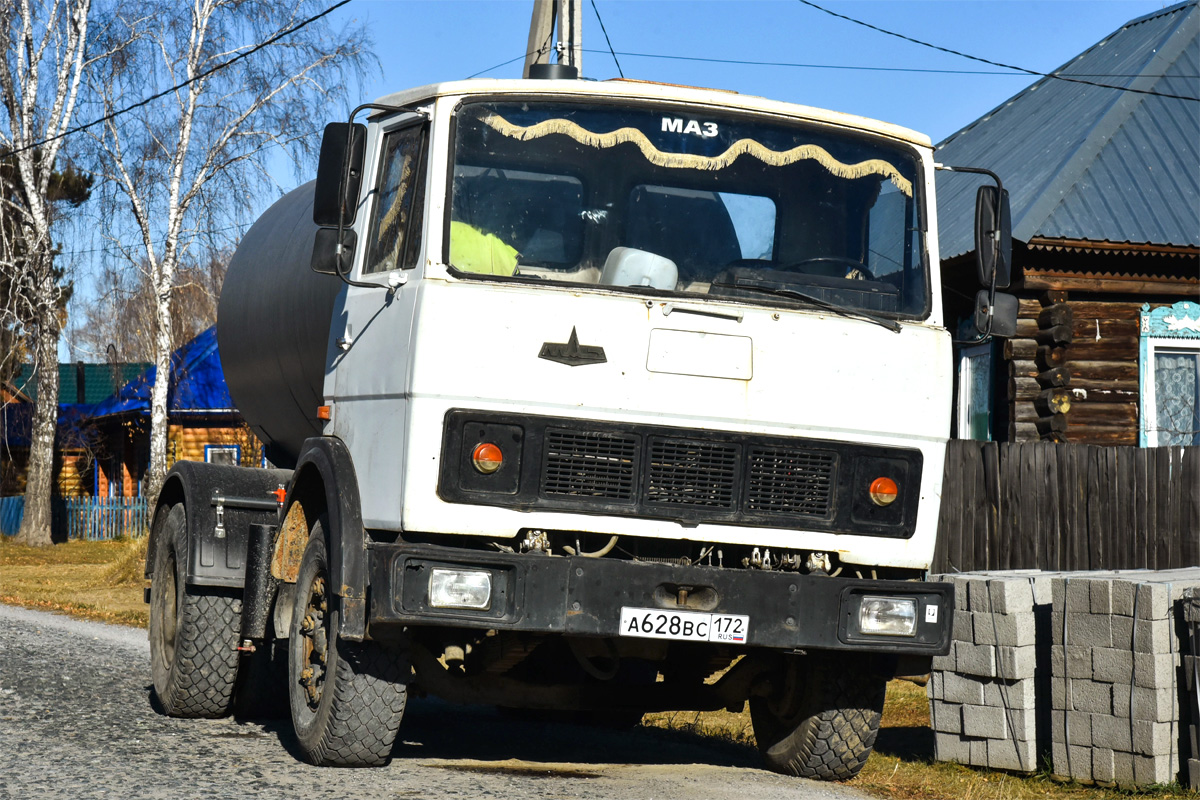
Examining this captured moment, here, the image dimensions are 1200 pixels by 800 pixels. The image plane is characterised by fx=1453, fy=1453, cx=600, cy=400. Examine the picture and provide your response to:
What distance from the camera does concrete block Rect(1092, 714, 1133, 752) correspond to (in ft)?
21.8

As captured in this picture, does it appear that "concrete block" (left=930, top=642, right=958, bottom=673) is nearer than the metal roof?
Yes

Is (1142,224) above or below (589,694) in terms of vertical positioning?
above

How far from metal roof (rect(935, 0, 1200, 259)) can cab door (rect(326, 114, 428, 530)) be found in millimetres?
9438

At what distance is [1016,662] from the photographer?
6988 millimetres

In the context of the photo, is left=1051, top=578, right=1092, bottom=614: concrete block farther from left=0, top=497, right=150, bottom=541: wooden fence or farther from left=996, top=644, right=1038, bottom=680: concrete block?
left=0, top=497, right=150, bottom=541: wooden fence

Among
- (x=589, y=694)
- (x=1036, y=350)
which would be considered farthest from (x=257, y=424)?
(x=1036, y=350)

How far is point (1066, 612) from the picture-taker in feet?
22.8

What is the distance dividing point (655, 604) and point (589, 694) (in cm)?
100

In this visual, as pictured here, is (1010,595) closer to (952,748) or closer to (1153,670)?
(1153,670)

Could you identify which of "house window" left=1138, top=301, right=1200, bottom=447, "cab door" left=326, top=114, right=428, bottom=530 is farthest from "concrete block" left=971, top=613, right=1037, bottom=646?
"house window" left=1138, top=301, right=1200, bottom=447

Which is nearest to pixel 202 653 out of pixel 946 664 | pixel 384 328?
pixel 384 328

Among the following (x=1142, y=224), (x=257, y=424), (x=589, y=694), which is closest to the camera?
(x=589, y=694)

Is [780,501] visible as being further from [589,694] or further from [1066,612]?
[1066,612]

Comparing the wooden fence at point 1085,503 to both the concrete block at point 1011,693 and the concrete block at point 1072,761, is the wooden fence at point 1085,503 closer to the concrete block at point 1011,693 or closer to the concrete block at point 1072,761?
the concrete block at point 1011,693
